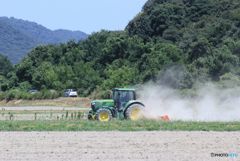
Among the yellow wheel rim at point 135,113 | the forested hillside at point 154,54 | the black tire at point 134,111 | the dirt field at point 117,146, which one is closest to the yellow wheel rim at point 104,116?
the black tire at point 134,111

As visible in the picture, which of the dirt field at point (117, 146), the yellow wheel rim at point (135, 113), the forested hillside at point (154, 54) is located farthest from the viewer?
the forested hillside at point (154, 54)

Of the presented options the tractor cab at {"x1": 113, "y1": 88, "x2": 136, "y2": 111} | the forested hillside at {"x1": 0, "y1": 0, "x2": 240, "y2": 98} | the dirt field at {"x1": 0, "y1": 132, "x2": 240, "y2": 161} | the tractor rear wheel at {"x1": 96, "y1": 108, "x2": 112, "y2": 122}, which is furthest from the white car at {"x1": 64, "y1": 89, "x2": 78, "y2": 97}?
the dirt field at {"x1": 0, "y1": 132, "x2": 240, "y2": 161}

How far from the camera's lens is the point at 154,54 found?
8781 cm

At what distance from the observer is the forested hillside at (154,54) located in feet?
241

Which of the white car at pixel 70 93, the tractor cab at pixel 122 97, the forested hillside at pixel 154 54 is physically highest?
the forested hillside at pixel 154 54

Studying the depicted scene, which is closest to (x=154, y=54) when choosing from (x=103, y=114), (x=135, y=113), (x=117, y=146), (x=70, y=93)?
(x=70, y=93)

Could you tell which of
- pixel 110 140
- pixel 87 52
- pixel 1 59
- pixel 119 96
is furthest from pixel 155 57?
pixel 1 59

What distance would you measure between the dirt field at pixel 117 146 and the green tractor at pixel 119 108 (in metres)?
9.76

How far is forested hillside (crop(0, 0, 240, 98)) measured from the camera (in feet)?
241

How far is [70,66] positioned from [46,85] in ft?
20.4

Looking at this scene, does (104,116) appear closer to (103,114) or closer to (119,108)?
(103,114)

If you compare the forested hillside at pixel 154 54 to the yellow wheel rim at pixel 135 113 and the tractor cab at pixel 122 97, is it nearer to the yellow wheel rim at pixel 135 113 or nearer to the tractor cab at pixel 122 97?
the tractor cab at pixel 122 97

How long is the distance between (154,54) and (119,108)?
51.5m

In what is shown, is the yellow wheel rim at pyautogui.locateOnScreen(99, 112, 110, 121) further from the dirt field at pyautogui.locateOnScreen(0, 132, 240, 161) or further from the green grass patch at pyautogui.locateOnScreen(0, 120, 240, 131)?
the dirt field at pyautogui.locateOnScreen(0, 132, 240, 161)
